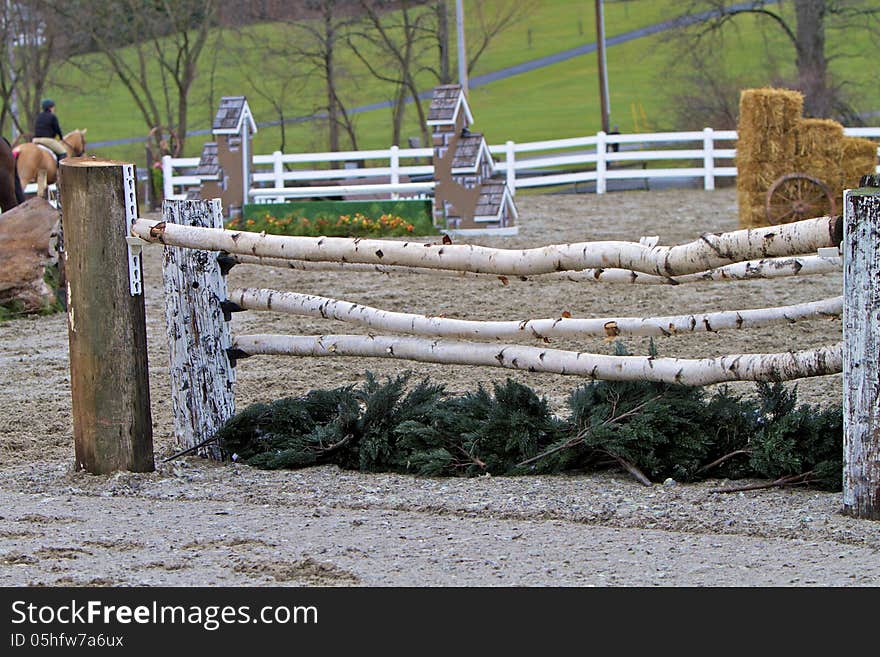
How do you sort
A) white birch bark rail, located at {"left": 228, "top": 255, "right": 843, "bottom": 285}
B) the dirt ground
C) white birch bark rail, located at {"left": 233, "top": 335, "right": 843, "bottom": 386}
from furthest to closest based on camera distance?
white birch bark rail, located at {"left": 228, "top": 255, "right": 843, "bottom": 285} < white birch bark rail, located at {"left": 233, "top": 335, "right": 843, "bottom": 386} < the dirt ground

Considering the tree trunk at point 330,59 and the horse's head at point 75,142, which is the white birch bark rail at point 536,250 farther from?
→ the tree trunk at point 330,59

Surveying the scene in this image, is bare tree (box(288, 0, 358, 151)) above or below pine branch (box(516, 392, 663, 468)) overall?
above

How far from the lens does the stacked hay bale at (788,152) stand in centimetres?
1398

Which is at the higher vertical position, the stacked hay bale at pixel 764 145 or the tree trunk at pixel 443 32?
the tree trunk at pixel 443 32

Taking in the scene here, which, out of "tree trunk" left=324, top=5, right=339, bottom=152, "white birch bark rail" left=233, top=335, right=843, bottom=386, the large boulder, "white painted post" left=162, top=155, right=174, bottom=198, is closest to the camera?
"white birch bark rail" left=233, top=335, right=843, bottom=386

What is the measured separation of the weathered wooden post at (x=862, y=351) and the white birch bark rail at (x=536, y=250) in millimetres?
110

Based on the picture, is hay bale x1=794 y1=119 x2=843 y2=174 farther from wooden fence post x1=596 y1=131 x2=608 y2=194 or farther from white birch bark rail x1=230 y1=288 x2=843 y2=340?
white birch bark rail x1=230 y1=288 x2=843 y2=340

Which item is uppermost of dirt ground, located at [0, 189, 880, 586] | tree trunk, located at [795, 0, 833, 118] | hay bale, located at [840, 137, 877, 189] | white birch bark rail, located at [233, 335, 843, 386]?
tree trunk, located at [795, 0, 833, 118]

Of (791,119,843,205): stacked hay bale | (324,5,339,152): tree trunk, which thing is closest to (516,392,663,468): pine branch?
(791,119,843,205): stacked hay bale

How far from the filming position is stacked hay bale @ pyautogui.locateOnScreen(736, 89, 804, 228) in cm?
1395

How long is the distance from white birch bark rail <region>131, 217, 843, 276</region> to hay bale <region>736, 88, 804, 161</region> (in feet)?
32.8

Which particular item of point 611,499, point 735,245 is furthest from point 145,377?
Result: point 735,245

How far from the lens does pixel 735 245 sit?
4043 millimetres

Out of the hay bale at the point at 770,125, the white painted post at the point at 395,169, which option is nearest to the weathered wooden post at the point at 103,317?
the hay bale at the point at 770,125
